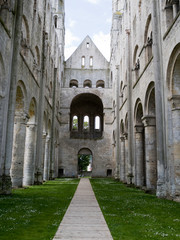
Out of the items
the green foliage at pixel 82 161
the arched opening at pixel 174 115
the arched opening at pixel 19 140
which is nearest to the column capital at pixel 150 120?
the arched opening at pixel 174 115

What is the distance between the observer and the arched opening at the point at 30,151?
1595cm

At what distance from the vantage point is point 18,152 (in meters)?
13.5

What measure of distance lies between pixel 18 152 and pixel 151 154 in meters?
7.08

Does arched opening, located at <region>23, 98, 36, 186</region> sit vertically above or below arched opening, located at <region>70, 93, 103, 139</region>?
below

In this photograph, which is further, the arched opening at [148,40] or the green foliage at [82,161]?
the green foliage at [82,161]

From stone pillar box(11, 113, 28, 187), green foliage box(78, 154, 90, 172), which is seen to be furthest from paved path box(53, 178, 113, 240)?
green foliage box(78, 154, 90, 172)

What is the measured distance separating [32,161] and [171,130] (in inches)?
372

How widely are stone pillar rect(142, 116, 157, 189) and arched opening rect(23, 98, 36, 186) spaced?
730cm

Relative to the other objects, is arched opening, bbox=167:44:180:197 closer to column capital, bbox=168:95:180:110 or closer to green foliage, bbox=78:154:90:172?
column capital, bbox=168:95:180:110

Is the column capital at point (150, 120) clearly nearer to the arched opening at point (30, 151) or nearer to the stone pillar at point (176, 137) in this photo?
the stone pillar at point (176, 137)

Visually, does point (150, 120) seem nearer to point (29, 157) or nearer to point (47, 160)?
point (29, 157)

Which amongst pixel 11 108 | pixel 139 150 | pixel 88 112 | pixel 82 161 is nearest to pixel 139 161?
pixel 139 150

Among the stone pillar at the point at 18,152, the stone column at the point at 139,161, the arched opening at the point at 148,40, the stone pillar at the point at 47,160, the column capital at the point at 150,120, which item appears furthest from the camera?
the stone pillar at the point at 47,160

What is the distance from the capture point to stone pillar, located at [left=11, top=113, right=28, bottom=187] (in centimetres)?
1334
